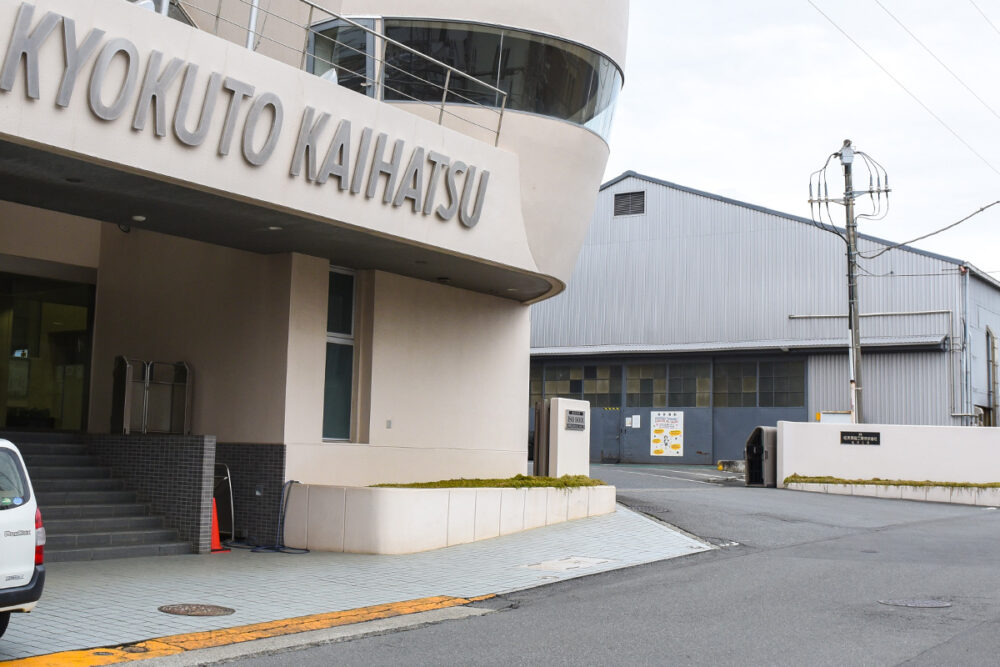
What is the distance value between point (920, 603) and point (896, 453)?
17.5 metres

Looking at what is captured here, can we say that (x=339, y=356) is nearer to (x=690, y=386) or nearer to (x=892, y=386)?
(x=892, y=386)

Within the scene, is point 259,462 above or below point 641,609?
above

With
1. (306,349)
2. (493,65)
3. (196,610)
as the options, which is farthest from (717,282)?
(196,610)

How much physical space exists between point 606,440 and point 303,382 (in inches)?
1089

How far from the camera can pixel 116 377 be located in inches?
646

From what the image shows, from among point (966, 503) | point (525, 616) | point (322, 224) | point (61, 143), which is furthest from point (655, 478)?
point (61, 143)

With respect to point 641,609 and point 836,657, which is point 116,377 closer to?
point 641,609

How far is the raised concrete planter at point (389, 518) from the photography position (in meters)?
13.9

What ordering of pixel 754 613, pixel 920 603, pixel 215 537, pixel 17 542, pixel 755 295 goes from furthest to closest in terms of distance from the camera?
pixel 755 295 < pixel 215 537 < pixel 920 603 < pixel 754 613 < pixel 17 542

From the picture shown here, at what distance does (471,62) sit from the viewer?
16.4m

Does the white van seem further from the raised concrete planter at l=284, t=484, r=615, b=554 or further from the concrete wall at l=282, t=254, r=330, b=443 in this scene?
the concrete wall at l=282, t=254, r=330, b=443

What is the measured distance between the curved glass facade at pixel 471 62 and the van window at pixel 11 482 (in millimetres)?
9369

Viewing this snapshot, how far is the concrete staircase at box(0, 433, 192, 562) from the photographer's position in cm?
1308

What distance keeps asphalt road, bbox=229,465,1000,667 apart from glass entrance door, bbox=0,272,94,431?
964 cm
